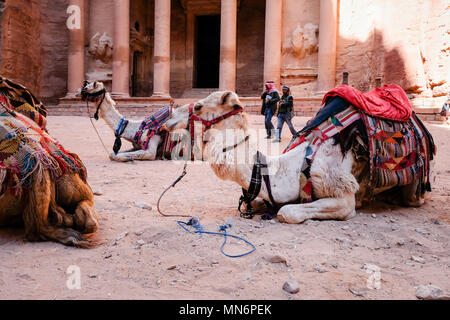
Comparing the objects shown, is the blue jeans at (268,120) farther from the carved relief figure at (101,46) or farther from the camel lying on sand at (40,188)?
the carved relief figure at (101,46)

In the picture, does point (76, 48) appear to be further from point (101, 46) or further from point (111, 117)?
point (111, 117)

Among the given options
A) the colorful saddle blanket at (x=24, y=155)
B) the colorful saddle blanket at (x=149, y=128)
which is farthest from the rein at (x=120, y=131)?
the colorful saddle blanket at (x=24, y=155)

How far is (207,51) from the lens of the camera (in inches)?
974

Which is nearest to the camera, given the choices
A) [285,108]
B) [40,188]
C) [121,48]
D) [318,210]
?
[40,188]

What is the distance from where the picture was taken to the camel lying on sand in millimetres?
2652

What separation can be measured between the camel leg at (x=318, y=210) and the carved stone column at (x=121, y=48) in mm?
17343

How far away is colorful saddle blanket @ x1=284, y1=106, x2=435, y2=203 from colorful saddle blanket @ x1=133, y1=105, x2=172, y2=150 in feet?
14.8

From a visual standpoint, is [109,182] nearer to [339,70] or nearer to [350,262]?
[350,262]

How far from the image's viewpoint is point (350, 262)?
2545 mm

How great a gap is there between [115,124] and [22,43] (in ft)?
55.8

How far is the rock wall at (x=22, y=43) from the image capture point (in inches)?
755

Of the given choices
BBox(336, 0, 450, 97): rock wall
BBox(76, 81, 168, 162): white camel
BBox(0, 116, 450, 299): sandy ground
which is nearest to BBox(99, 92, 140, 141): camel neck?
BBox(76, 81, 168, 162): white camel

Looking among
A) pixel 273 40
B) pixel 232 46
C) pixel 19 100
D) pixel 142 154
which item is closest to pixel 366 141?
pixel 19 100
